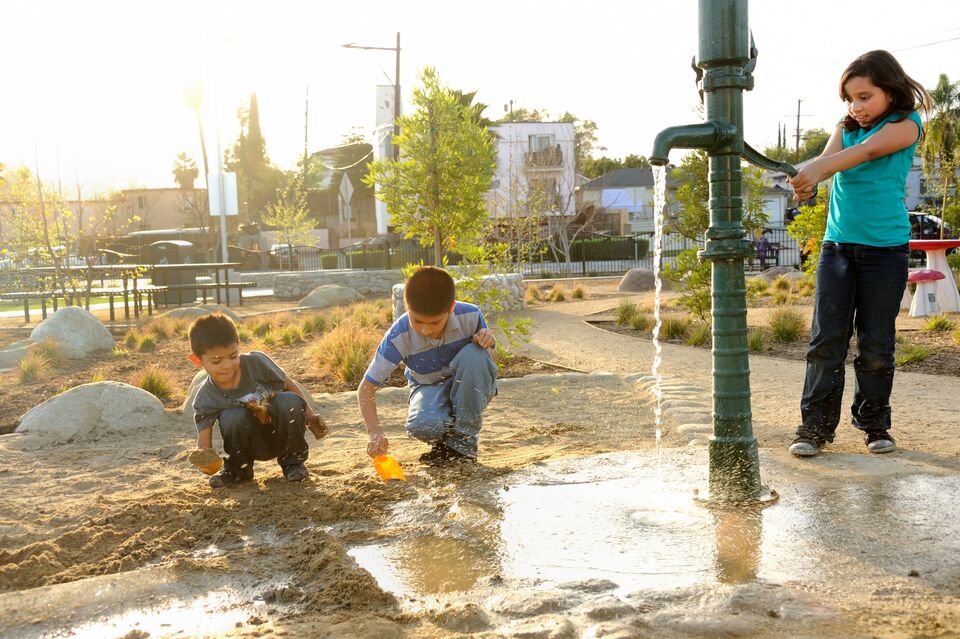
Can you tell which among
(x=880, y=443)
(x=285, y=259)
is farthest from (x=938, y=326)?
(x=285, y=259)

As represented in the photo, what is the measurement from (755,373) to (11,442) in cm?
507

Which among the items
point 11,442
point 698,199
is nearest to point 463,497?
point 11,442

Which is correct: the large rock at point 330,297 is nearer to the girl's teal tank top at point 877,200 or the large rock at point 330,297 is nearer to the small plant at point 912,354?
the small plant at point 912,354

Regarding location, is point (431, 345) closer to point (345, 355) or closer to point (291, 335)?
point (345, 355)

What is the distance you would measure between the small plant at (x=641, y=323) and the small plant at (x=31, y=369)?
6.30 meters

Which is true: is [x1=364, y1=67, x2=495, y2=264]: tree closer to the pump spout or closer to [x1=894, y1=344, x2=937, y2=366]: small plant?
[x1=894, y1=344, x2=937, y2=366]: small plant

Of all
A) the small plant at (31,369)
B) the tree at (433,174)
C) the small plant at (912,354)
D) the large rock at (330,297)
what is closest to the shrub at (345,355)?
the tree at (433,174)

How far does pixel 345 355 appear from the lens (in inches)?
293

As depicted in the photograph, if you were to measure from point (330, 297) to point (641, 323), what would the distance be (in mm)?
8653

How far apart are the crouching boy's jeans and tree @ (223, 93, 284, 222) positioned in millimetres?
62134

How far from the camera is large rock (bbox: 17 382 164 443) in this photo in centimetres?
535

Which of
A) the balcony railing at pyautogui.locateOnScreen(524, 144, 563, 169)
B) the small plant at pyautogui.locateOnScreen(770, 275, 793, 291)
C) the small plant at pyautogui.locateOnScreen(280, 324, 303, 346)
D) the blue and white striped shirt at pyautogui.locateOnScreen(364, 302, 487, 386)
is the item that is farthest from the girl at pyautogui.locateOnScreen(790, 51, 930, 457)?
the balcony railing at pyautogui.locateOnScreen(524, 144, 563, 169)

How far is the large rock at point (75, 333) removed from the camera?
961 centimetres

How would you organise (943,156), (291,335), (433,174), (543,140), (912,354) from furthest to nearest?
(543,140), (943,156), (291,335), (433,174), (912,354)
